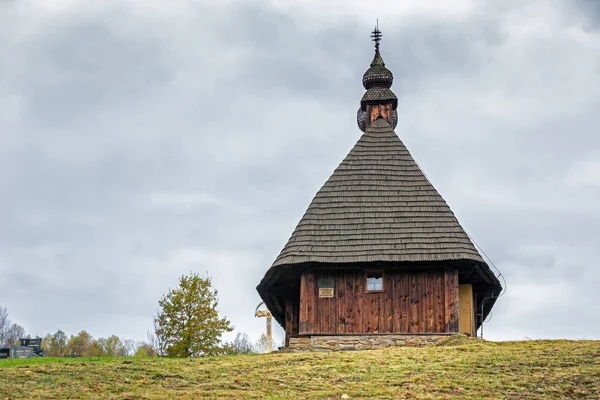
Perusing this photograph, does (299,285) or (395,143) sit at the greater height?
(395,143)

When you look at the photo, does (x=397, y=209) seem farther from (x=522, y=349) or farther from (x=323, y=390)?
(x=323, y=390)

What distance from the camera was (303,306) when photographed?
22.9m

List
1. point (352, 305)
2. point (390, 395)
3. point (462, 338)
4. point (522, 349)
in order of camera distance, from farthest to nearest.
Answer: point (352, 305), point (462, 338), point (522, 349), point (390, 395)

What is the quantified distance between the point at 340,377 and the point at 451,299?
8629 millimetres

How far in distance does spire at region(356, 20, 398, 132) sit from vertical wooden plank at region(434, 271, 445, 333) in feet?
25.0

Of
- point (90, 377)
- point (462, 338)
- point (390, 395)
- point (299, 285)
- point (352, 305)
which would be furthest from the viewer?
point (299, 285)

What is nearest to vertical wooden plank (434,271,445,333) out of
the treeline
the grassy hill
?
the grassy hill

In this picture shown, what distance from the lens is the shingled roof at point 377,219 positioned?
2258 centimetres

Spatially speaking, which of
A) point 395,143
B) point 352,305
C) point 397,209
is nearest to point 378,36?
point 395,143

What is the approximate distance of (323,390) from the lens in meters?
13.3

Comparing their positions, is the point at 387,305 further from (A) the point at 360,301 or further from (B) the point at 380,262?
(B) the point at 380,262

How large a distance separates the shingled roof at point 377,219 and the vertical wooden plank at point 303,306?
858 mm

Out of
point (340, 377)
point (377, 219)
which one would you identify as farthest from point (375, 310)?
point (340, 377)

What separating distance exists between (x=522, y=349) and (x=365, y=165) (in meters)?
9.36
